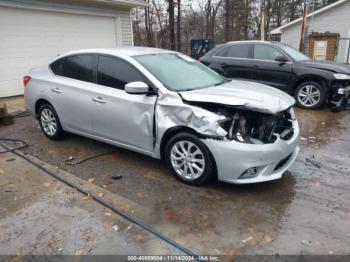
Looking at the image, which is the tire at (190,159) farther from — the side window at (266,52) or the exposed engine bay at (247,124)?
the side window at (266,52)

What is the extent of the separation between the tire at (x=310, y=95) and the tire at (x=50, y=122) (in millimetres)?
5569

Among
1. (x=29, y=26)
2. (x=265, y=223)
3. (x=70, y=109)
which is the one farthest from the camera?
(x=29, y=26)

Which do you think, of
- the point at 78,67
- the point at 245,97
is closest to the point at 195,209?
the point at 245,97

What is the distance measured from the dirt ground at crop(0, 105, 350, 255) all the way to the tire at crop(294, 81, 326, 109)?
9.41 feet

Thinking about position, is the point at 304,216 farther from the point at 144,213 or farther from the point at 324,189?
the point at 144,213

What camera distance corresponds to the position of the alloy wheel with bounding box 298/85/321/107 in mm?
7439

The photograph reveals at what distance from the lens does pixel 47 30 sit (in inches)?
→ 378

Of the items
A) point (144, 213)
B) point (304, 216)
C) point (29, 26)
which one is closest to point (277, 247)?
point (304, 216)

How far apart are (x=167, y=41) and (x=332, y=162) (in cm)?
2328

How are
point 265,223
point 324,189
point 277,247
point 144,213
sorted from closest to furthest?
1. point 277,247
2. point 265,223
3. point 144,213
4. point 324,189

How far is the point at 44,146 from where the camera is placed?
17.4ft

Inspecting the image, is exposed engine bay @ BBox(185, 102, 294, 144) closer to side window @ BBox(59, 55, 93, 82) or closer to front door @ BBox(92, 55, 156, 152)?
front door @ BBox(92, 55, 156, 152)

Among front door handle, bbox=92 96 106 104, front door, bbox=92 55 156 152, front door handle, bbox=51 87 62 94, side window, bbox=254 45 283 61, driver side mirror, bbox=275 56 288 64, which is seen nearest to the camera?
front door, bbox=92 55 156 152

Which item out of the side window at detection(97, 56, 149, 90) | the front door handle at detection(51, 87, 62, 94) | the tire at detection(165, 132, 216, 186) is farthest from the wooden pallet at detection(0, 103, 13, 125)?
the tire at detection(165, 132, 216, 186)
